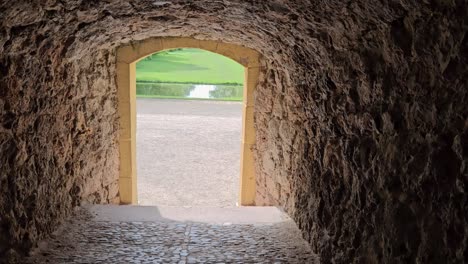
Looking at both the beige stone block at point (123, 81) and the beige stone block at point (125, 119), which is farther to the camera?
the beige stone block at point (125, 119)

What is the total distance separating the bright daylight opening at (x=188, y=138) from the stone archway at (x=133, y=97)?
1931mm

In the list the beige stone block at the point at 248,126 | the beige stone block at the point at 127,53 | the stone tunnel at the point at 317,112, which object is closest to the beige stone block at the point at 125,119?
the beige stone block at the point at 127,53

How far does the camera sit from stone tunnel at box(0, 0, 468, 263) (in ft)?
6.40

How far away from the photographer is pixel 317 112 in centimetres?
379

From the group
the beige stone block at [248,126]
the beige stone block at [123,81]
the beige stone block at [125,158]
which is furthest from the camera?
the beige stone block at [125,158]

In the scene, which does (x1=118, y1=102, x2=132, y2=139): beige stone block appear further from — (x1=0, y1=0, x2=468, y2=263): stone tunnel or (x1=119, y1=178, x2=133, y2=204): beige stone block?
(x1=0, y1=0, x2=468, y2=263): stone tunnel

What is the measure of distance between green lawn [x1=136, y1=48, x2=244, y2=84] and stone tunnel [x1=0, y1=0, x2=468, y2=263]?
22237 mm

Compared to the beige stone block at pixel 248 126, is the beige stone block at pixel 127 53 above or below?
above

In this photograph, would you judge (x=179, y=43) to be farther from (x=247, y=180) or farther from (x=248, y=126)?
(x=247, y=180)

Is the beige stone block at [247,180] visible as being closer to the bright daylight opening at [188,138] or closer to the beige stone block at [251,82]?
the beige stone block at [251,82]

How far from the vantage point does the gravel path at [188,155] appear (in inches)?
361

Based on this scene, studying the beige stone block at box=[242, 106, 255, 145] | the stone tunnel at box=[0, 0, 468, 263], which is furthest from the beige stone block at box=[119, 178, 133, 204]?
the beige stone block at box=[242, 106, 255, 145]

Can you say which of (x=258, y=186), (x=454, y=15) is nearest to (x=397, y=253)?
(x=454, y=15)

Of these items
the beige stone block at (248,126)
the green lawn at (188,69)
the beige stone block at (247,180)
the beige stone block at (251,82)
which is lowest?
the beige stone block at (247,180)
